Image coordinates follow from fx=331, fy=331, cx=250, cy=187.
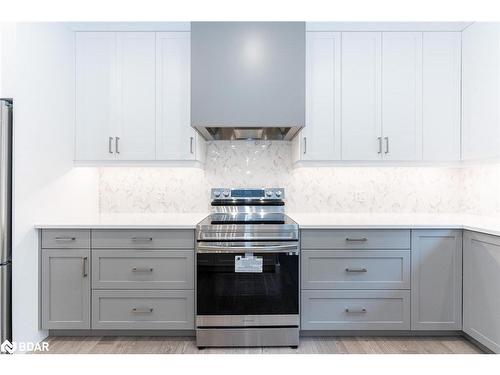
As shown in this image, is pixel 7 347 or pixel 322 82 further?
pixel 322 82

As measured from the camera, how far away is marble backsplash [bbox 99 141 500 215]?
280cm

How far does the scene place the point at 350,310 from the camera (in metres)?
2.18

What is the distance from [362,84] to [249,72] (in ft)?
2.91

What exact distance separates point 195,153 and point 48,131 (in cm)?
99

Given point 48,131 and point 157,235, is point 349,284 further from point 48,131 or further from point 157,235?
point 48,131

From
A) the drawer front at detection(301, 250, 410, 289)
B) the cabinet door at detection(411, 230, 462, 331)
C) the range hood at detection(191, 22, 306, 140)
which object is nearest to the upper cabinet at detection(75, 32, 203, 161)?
the range hood at detection(191, 22, 306, 140)

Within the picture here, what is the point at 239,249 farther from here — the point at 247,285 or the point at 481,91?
the point at 481,91

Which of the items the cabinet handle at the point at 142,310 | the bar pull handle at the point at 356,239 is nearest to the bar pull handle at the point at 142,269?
the cabinet handle at the point at 142,310

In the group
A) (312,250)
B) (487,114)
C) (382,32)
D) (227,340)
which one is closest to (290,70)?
(382,32)

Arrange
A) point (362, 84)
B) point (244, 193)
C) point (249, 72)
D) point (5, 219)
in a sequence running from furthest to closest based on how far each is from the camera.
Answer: point (244, 193) < point (362, 84) < point (249, 72) < point (5, 219)

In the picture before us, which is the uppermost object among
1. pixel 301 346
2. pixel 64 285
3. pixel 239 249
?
pixel 239 249

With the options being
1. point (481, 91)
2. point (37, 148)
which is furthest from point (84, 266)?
point (481, 91)

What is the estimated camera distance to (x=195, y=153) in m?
2.53

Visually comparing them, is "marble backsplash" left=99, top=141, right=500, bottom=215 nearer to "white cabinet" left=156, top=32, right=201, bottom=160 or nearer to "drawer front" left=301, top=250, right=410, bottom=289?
"white cabinet" left=156, top=32, right=201, bottom=160
